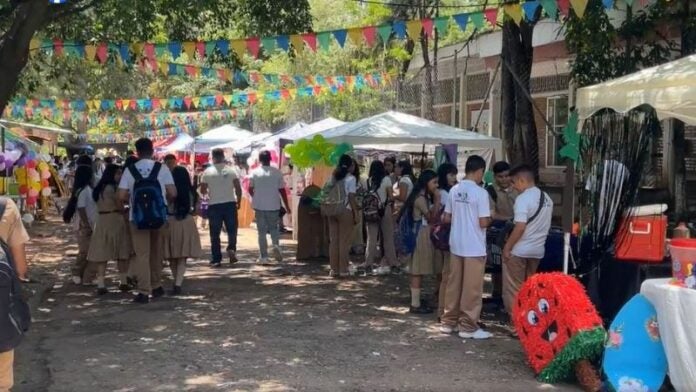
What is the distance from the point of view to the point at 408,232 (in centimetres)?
837

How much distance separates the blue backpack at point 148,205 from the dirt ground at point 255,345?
3.09ft

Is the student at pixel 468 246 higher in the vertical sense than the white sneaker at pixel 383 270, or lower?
higher

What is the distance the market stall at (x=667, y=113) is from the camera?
5.29 metres

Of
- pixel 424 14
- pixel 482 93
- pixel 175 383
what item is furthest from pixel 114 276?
pixel 482 93

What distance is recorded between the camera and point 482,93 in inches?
743

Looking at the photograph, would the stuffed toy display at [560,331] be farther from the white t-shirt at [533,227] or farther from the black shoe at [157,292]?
the black shoe at [157,292]

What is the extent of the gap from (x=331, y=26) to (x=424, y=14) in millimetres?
10007

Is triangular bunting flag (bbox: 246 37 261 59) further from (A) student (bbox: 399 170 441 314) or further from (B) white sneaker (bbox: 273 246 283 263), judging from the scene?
(A) student (bbox: 399 170 441 314)

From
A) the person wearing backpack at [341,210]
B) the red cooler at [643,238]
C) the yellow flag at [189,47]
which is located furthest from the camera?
the yellow flag at [189,47]

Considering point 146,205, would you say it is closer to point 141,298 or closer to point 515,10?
point 141,298

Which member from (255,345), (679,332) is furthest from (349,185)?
(679,332)

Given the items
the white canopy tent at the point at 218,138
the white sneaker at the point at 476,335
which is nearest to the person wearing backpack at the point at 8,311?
the white sneaker at the point at 476,335

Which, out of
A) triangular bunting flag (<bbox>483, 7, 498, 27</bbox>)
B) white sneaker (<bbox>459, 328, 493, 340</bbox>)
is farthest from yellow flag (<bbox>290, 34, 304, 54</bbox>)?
white sneaker (<bbox>459, 328, 493, 340</bbox>)

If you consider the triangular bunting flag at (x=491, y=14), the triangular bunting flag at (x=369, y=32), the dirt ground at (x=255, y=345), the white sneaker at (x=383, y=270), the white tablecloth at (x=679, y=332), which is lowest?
the dirt ground at (x=255, y=345)
